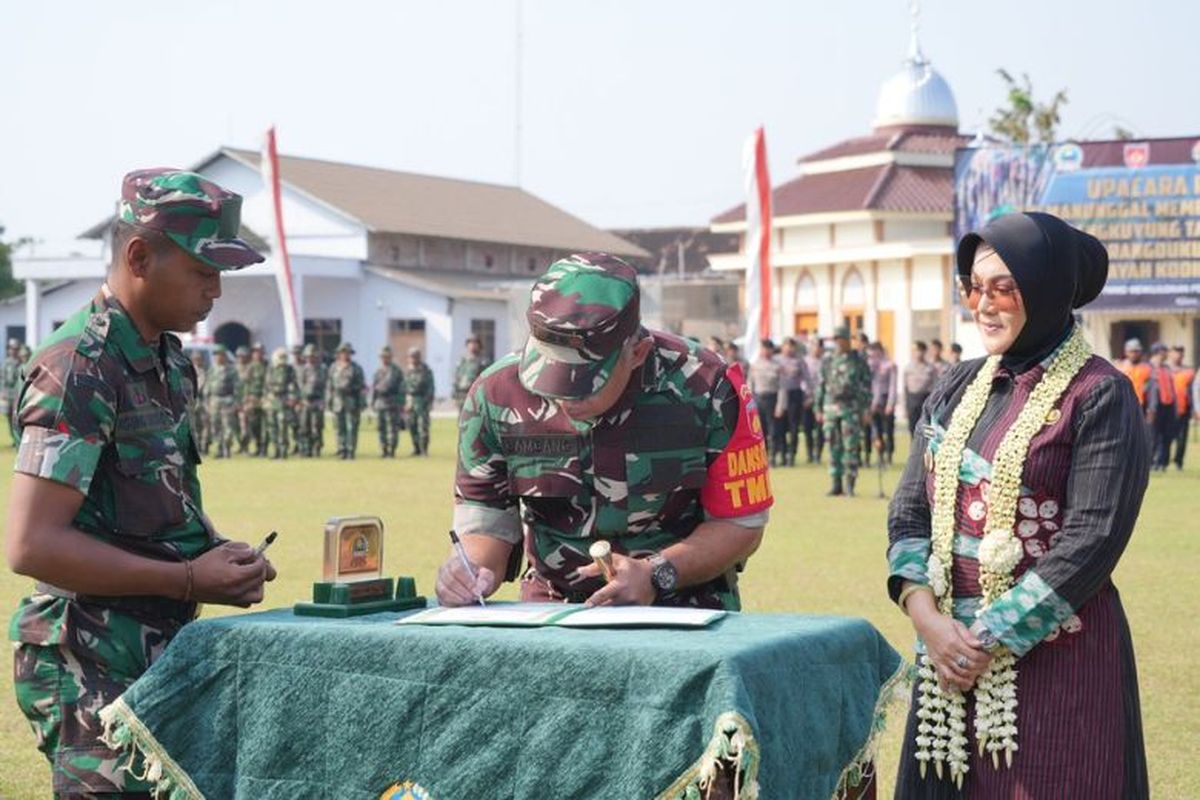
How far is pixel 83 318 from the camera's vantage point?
10.7 ft

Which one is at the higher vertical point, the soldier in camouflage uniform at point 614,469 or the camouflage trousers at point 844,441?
the soldier in camouflage uniform at point 614,469

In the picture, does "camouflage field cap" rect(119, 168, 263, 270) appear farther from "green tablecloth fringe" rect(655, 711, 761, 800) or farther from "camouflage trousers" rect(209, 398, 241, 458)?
"camouflage trousers" rect(209, 398, 241, 458)

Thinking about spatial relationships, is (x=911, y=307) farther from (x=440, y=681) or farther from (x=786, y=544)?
(x=440, y=681)

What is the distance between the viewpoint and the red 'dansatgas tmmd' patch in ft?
Answer: 11.4

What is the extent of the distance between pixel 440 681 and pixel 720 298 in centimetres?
4327

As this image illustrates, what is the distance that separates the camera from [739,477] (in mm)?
3482

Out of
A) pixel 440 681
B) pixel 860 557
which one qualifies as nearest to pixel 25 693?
pixel 440 681

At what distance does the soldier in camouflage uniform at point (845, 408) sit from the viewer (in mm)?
16891

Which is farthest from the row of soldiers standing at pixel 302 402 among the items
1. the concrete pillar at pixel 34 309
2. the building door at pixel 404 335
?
the concrete pillar at pixel 34 309

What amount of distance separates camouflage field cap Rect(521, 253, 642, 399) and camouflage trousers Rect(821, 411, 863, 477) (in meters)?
13.7

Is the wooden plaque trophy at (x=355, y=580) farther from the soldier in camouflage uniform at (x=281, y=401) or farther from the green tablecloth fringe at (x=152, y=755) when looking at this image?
the soldier in camouflage uniform at (x=281, y=401)

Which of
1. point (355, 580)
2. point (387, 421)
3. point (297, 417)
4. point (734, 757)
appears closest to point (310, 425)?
point (297, 417)

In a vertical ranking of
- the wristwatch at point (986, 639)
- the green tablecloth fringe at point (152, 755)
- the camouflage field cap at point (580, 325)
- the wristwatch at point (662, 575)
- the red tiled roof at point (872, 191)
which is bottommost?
the green tablecloth fringe at point (152, 755)

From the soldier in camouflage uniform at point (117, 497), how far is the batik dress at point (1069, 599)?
153cm
